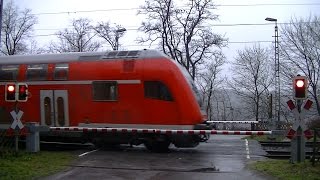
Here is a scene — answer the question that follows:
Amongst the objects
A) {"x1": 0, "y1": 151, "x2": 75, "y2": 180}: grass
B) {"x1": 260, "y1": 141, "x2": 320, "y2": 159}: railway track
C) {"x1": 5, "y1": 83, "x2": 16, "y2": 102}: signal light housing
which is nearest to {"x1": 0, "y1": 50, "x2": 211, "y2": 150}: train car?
{"x1": 5, "y1": 83, "x2": 16, "y2": 102}: signal light housing

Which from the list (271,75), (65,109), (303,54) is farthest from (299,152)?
(271,75)

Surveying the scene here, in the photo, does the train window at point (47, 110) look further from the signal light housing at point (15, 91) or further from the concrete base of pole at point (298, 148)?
the concrete base of pole at point (298, 148)

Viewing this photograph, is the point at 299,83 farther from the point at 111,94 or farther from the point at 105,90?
the point at 105,90

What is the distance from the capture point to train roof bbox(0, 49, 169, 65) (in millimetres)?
17281

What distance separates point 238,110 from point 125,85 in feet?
170

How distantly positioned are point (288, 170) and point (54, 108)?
9.78 meters

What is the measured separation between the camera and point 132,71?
17.1 metres

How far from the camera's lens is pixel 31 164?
44.3 ft

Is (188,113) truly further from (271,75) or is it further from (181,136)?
(271,75)

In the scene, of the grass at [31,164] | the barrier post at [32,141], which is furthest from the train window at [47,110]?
the grass at [31,164]

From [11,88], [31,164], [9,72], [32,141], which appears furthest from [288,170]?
[9,72]

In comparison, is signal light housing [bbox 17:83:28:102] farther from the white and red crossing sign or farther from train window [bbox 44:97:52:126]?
the white and red crossing sign

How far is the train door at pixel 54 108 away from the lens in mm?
18234

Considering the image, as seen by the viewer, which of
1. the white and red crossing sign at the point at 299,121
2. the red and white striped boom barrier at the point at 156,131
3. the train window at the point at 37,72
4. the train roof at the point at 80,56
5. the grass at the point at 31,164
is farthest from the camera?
the train window at the point at 37,72
